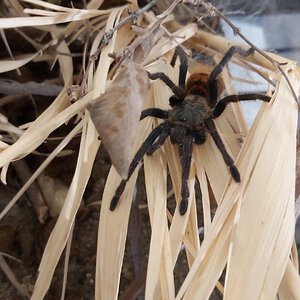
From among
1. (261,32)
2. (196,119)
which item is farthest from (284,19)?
(196,119)

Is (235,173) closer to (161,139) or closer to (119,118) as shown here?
(161,139)

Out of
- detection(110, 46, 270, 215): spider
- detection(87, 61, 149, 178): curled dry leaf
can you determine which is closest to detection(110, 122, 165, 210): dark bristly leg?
detection(110, 46, 270, 215): spider

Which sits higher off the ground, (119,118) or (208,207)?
(119,118)

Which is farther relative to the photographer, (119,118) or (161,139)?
(161,139)

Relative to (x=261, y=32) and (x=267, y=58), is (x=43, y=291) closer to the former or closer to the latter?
(x=267, y=58)

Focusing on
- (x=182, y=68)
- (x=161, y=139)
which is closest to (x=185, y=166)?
(x=161, y=139)

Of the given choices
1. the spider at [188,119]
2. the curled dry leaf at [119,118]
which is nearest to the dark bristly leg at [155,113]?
the spider at [188,119]
